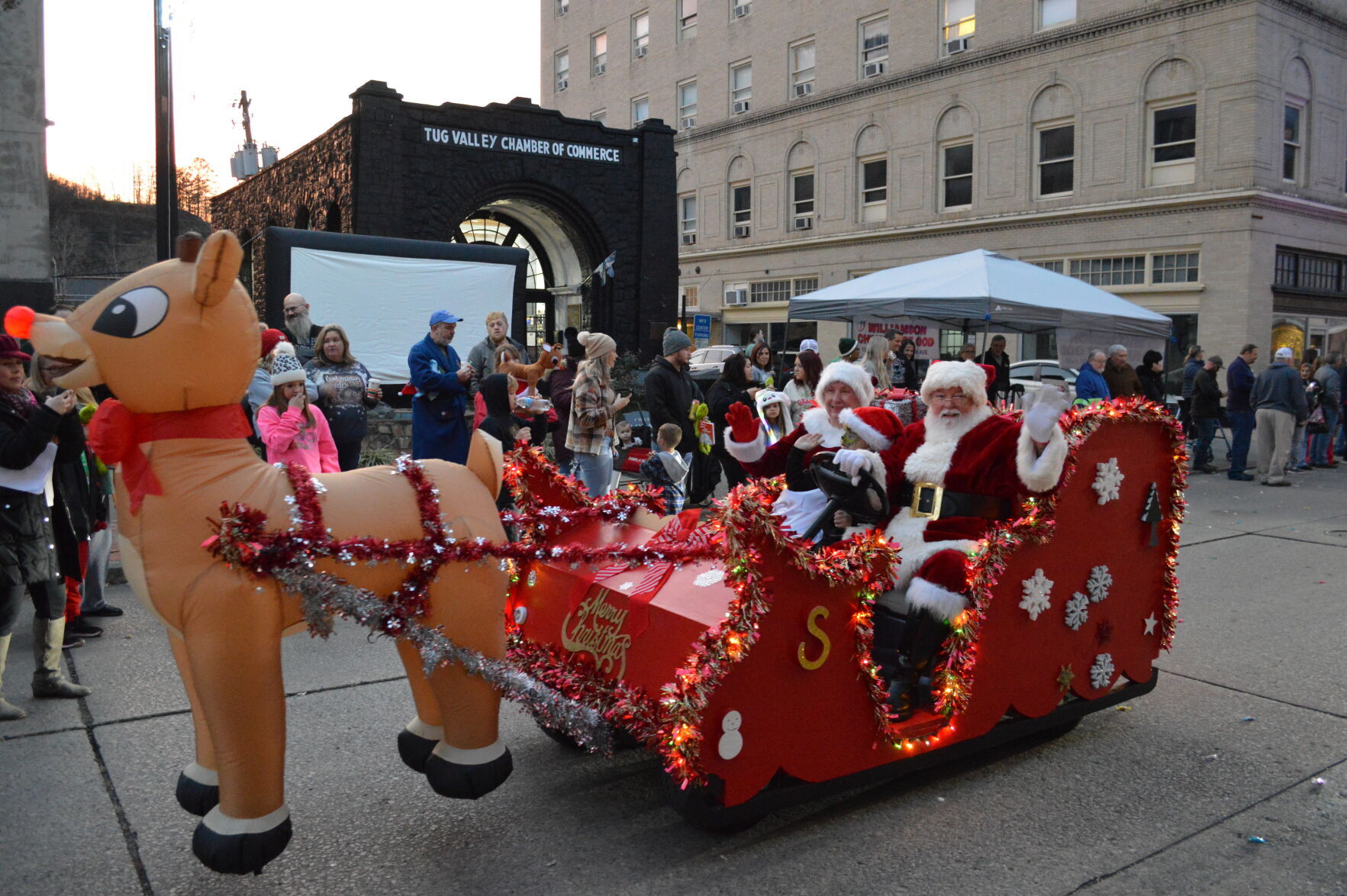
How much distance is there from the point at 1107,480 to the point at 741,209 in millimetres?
31505

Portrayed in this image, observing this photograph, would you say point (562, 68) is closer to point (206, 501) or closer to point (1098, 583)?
point (1098, 583)

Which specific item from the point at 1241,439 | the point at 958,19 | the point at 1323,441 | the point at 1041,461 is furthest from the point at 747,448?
the point at 958,19

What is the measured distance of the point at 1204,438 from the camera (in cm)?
1441

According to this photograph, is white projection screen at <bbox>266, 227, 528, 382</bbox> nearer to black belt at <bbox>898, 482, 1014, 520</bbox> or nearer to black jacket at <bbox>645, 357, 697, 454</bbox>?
black jacket at <bbox>645, 357, 697, 454</bbox>

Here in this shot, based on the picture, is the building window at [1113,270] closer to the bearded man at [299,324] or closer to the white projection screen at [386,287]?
the white projection screen at [386,287]

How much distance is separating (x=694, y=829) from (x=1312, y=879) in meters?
2.03

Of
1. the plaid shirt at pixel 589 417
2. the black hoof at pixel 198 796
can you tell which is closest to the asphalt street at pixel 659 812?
the black hoof at pixel 198 796

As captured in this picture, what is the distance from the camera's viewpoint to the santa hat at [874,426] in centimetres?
452

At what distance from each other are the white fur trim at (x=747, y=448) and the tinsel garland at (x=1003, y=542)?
1252mm

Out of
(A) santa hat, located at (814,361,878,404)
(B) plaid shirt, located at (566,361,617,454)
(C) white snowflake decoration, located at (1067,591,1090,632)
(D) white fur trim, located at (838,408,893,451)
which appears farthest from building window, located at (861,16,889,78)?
(C) white snowflake decoration, located at (1067,591,1090,632)

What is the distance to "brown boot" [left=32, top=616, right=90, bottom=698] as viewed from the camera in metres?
4.77

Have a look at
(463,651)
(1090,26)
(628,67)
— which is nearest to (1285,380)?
(463,651)

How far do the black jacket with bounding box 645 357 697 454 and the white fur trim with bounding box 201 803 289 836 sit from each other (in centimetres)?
620

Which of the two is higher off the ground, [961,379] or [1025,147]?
[1025,147]
